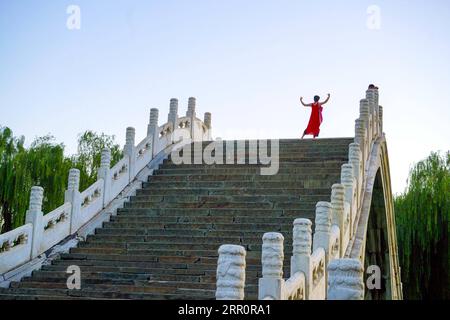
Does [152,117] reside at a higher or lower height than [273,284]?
higher

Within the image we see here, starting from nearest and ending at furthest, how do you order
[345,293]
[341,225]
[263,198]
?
[345,293]
[341,225]
[263,198]

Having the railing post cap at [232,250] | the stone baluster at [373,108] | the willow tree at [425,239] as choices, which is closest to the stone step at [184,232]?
the railing post cap at [232,250]

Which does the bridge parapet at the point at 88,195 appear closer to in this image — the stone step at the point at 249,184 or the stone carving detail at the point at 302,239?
the stone step at the point at 249,184

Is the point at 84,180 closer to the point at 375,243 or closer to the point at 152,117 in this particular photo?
the point at 152,117

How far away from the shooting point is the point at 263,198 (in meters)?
11.7

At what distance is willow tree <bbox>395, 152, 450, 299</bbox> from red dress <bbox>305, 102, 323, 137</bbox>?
7.10m

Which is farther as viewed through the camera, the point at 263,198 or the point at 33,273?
the point at 263,198

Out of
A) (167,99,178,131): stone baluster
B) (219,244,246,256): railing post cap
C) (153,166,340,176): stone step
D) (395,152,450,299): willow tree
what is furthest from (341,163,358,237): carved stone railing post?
(395,152,450,299): willow tree

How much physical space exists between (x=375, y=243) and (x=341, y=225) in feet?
27.7

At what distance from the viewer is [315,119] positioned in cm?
1477

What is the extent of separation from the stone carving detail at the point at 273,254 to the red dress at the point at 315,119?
27.5 feet

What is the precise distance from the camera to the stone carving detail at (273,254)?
6621mm
